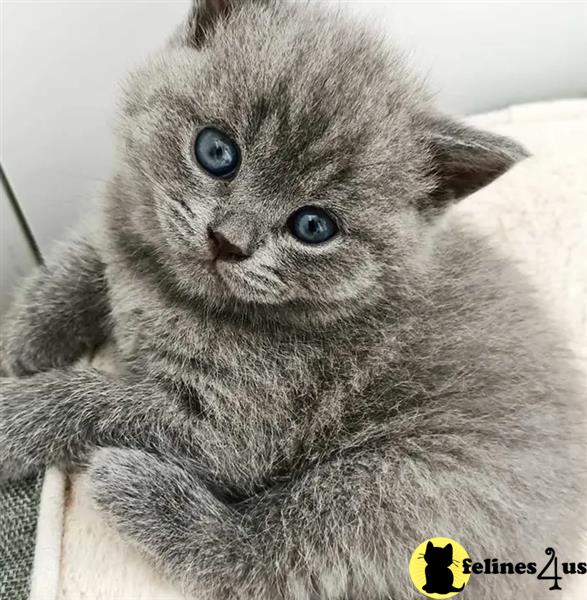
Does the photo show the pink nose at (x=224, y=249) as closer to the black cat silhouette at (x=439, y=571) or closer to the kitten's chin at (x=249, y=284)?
the kitten's chin at (x=249, y=284)

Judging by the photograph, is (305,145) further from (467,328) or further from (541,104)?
(541,104)

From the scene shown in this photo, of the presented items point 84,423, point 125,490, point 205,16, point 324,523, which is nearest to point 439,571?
point 324,523

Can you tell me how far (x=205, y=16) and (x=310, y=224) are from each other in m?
0.40

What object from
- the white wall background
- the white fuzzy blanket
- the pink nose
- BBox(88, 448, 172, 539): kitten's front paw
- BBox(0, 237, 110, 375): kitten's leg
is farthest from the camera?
the white fuzzy blanket

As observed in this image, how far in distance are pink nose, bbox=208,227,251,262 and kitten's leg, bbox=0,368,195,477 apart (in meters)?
0.28

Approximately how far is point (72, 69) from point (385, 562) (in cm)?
112

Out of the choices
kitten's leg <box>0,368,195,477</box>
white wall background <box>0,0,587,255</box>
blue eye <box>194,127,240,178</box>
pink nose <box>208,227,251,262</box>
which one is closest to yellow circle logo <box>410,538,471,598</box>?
kitten's leg <box>0,368,195,477</box>

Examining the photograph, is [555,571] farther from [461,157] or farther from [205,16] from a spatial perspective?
[205,16]

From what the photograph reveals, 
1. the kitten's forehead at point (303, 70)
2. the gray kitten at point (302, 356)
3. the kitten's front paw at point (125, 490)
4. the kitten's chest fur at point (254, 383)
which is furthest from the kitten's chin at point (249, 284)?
the kitten's front paw at point (125, 490)

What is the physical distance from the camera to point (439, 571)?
1054 mm

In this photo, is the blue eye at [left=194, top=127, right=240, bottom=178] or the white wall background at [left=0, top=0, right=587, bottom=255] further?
the white wall background at [left=0, top=0, right=587, bottom=255]

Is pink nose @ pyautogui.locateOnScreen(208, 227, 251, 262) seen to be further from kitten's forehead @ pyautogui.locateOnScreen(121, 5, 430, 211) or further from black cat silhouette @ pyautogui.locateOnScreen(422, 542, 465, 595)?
black cat silhouette @ pyautogui.locateOnScreen(422, 542, 465, 595)

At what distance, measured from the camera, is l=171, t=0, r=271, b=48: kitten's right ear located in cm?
114

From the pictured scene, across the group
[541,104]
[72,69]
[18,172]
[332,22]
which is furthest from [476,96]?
[18,172]
